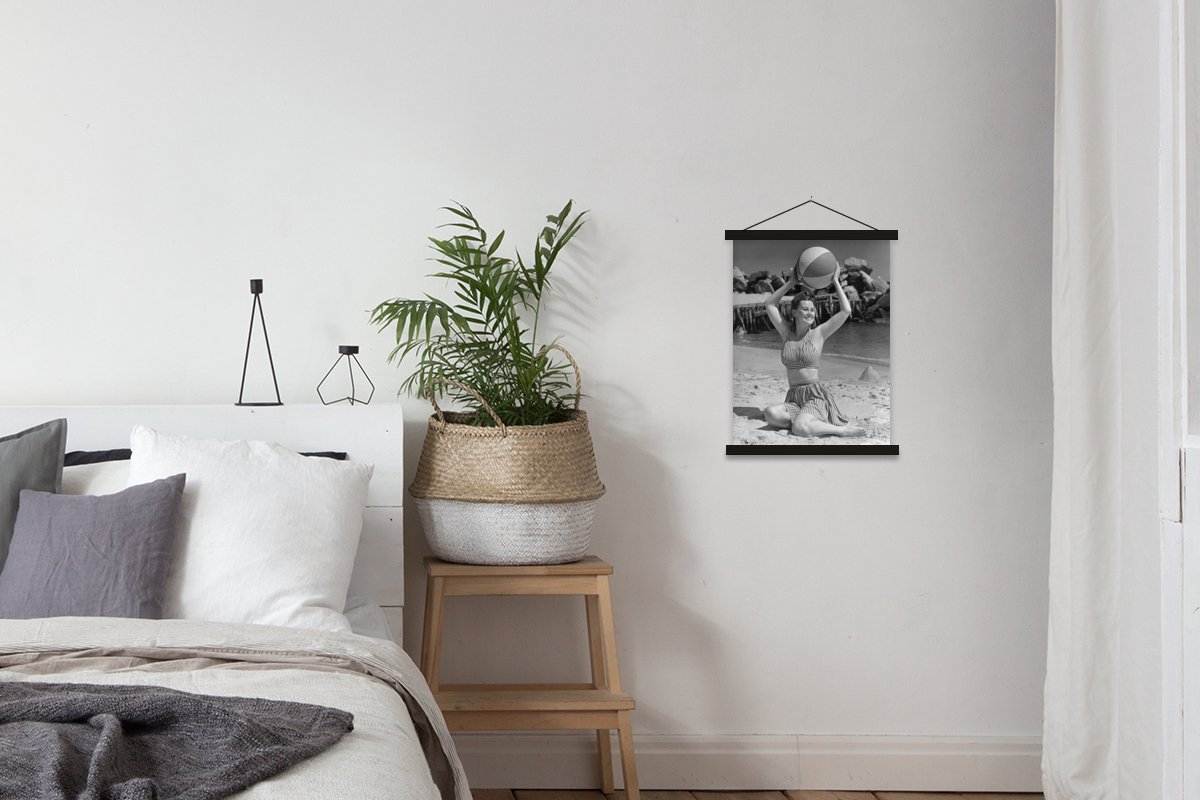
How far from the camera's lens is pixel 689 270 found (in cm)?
286

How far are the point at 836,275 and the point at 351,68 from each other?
1410 millimetres

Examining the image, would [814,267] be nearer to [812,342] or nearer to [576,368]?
[812,342]

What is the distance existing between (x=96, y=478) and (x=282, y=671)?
0.95 meters

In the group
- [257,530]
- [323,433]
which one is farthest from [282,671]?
[323,433]

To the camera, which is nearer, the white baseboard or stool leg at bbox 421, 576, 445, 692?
stool leg at bbox 421, 576, 445, 692

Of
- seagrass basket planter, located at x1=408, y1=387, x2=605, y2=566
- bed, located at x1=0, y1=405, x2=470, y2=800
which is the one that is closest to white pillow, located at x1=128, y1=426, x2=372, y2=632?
bed, located at x1=0, y1=405, x2=470, y2=800

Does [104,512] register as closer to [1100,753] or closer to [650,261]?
[650,261]

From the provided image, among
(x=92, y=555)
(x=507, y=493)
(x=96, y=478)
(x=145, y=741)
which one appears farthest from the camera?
(x=507, y=493)

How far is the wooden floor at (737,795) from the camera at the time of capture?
2762mm

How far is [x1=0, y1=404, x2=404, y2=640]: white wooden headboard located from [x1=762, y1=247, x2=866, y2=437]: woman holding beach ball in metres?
1.03

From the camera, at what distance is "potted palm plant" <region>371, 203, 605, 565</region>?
8.24 ft

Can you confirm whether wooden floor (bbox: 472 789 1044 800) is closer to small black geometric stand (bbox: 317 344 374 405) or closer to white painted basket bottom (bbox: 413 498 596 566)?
white painted basket bottom (bbox: 413 498 596 566)

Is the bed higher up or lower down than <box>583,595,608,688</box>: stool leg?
higher up

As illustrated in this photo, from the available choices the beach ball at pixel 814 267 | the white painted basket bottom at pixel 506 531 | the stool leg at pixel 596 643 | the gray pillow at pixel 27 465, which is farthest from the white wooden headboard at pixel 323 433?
the beach ball at pixel 814 267
